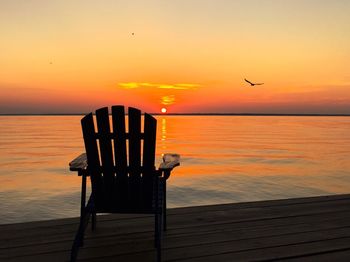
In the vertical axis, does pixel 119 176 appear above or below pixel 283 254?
above

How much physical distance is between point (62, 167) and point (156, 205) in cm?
1818

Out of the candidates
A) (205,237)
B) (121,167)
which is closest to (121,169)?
(121,167)

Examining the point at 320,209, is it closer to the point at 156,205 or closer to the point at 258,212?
the point at 258,212

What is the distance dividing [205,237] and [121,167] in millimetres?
1164

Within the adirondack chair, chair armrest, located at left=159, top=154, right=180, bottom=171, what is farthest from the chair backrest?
chair armrest, located at left=159, top=154, right=180, bottom=171

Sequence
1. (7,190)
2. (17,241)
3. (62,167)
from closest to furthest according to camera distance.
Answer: (17,241), (7,190), (62,167)

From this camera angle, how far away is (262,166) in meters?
21.0

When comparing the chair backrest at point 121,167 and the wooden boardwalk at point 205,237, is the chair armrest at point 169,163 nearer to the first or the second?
the chair backrest at point 121,167

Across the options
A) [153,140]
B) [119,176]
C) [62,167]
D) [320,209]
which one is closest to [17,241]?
[119,176]

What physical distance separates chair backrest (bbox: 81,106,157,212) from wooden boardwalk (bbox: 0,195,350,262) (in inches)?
17.5

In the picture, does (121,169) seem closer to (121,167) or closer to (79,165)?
(121,167)

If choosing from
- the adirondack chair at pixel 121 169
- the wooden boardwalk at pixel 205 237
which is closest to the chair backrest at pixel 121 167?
the adirondack chair at pixel 121 169

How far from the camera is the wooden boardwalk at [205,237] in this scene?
334cm

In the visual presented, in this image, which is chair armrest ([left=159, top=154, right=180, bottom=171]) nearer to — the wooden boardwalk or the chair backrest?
the chair backrest
